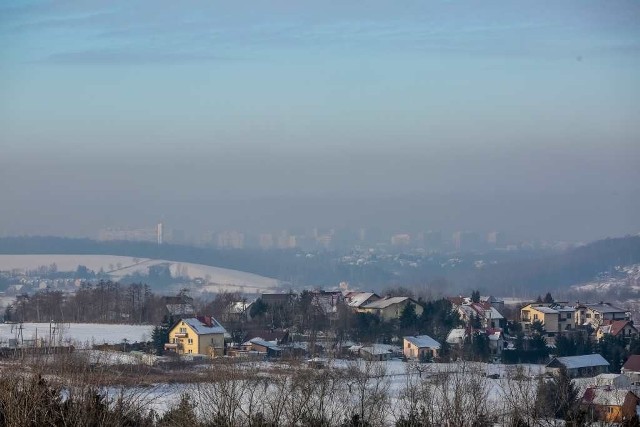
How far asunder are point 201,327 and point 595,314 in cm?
936

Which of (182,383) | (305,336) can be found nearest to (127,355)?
(182,383)

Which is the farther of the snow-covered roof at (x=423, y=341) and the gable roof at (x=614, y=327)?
the gable roof at (x=614, y=327)

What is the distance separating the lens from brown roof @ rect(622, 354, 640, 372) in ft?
53.9

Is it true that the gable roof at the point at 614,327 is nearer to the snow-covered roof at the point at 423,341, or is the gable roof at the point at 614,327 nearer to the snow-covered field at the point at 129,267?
the snow-covered roof at the point at 423,341

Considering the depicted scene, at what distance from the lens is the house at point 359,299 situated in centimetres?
2421

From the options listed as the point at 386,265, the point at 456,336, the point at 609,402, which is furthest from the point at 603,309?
the point at 386,265

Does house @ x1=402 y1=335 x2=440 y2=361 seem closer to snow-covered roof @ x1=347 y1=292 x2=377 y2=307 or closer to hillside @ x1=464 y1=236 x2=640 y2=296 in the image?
snow-covered roof @ x1=347 y1=292 x2=377 y2=307

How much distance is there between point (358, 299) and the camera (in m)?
25.0

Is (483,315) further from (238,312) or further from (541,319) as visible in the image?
(238,312)

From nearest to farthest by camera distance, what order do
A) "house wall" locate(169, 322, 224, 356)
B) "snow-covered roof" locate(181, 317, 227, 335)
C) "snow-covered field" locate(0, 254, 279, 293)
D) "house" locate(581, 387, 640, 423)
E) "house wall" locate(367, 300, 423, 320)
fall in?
"house" locate(581, 387, 640, 423) < "house wall" locate(169, 322, 224, 356) < "snow-covered roof" locate(181, 317, 227, 335) < "house wall" locate(367, 300, 423, 320) < "snow-covered field" locate(0, 254, 279, 293)

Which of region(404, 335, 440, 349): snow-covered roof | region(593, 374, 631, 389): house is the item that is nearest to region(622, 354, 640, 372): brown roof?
region(593, 374, 631, 389): house

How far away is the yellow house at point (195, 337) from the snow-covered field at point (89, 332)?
1.03 metres

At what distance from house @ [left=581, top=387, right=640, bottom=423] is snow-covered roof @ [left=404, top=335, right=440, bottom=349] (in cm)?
664

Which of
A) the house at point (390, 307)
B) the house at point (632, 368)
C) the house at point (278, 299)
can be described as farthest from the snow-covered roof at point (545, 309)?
the house at point (632, 368)
